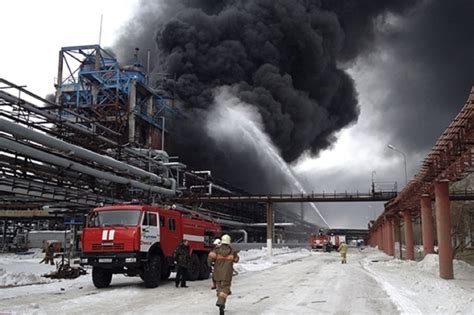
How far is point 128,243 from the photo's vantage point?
13.8 m

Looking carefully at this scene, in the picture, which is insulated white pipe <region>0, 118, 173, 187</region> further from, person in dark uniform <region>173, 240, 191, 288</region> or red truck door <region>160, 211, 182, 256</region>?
person in dark uniform <region>173, 240, 191, 288</region>

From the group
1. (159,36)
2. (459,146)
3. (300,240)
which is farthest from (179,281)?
(300,240)

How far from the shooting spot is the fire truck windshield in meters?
14.3

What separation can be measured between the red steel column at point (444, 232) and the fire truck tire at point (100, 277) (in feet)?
42.3

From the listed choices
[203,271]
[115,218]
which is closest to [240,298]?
[115,218]

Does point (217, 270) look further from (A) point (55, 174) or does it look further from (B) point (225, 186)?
(B) point (225, 186)

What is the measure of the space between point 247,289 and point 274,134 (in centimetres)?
3527

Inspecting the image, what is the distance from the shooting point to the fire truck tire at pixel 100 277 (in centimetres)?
1432

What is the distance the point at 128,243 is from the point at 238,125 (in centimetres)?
3490

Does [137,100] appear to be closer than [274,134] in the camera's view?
No

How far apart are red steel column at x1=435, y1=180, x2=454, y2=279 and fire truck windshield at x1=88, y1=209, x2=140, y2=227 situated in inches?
483

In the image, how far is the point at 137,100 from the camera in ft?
175

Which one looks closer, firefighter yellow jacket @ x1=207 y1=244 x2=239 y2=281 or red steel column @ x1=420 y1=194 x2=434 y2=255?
firefighter yellow jacket @ x1=207 y1=244 x2=239 y2=281

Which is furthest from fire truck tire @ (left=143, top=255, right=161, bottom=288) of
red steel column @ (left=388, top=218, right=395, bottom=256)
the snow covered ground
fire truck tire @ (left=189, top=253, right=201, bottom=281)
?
red steel column @ (left=388, top=218, right=395, bottom=256)
